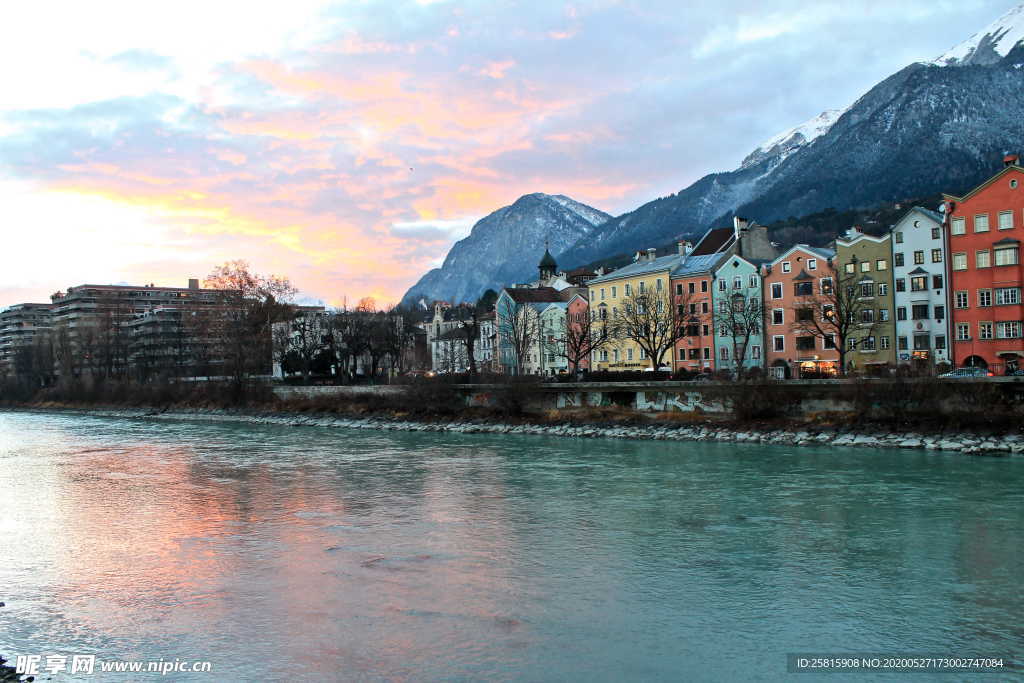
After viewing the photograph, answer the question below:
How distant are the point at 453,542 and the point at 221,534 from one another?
5.65 m

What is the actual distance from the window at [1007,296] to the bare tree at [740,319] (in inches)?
572

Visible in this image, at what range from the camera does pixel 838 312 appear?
48125mm

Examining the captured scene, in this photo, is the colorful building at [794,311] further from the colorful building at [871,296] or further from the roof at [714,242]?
the roof at [714,242]

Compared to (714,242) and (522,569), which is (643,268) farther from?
(522,569)

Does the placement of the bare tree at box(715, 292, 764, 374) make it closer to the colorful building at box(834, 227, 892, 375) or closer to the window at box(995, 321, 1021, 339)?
the colorful building at box(834, 227, 892, 375)

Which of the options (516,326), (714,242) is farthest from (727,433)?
(516,326)

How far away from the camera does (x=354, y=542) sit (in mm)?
16938

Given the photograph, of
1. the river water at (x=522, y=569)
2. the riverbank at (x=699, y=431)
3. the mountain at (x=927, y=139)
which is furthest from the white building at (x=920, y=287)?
the mountain at (x=927, y=139)

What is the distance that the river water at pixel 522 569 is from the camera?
10578mm

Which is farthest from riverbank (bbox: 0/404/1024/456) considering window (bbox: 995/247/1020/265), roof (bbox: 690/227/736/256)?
roof (bbox: 690/227/736/256)

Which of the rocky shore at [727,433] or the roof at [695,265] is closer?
the rocky shore at [727,433]

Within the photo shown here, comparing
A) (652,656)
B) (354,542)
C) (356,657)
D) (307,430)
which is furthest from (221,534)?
(307,430)

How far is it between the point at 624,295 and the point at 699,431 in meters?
31.6

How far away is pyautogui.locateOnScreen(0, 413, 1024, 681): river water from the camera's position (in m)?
10.6
